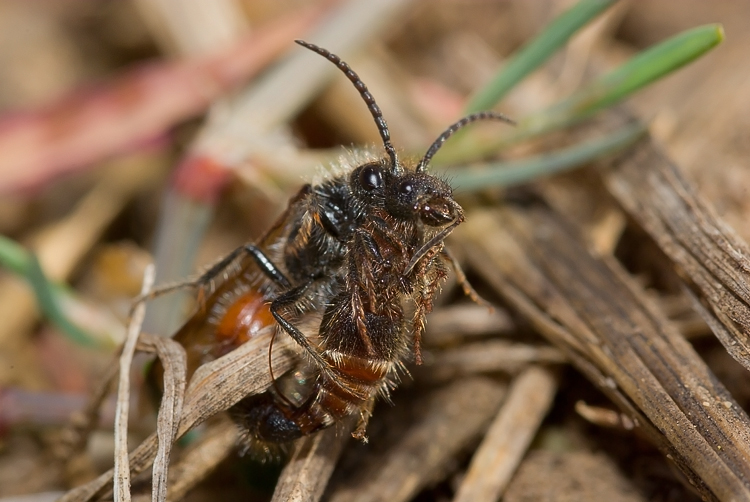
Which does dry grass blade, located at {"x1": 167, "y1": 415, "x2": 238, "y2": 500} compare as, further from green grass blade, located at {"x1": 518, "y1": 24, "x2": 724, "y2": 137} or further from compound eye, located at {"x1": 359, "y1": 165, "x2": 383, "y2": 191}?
green grass blade, located at {"x1": 518, "y1": 24, "x2": 724, "y2": 137}

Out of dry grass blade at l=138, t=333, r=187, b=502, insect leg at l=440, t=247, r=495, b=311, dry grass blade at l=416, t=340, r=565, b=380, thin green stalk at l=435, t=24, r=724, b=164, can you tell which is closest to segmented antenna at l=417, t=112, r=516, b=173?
insect leg at l=440, t=247, r=495, b=311

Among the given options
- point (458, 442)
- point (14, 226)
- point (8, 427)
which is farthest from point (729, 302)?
point (14, 226)

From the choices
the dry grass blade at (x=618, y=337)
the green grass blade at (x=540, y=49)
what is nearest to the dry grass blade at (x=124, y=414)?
the dry grass blade at (x=618, y=337)

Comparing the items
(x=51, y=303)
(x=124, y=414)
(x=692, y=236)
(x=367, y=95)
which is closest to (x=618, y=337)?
(x=692, y=236)

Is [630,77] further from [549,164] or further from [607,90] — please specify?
[549,164]

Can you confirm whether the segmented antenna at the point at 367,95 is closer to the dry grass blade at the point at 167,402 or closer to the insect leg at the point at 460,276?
the insect leg at the point at 460,276

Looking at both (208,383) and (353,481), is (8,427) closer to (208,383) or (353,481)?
(208,383)
